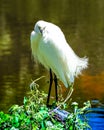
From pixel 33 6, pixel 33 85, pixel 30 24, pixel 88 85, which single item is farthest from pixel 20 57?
pixel 33 6

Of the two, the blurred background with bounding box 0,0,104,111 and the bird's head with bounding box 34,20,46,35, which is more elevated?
the blurred background with bounding box 0,0,104,111

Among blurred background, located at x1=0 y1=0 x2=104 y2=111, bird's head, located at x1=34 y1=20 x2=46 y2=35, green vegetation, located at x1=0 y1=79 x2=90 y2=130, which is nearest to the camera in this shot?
green vegetation, located at x1=0 y1=79 x2=90 y2=130

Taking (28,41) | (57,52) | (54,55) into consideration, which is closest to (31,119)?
(57,52)

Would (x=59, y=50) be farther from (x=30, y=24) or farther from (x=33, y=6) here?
(x=33, y=6)

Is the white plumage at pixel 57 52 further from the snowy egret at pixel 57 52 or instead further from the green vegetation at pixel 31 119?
the green vegetation at pixel 31 119

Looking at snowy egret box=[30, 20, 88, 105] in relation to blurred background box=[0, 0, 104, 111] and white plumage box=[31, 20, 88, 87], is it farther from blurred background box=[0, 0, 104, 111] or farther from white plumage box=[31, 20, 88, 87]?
blurred background box=[0, 0, 104, 111]

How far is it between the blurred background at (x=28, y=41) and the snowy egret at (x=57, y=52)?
72 cm

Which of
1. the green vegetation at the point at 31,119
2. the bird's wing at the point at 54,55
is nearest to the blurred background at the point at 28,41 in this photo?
the bird's wing at the point at 54,55

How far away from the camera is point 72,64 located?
6820 millimetres

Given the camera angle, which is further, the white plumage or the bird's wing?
the bird's wing

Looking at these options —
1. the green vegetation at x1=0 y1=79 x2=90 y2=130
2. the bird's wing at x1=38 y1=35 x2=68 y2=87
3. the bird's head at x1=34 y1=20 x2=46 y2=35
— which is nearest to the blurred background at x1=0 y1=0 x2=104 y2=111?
the bird's wing at x1=38 y1=35 x2=68 y2=87

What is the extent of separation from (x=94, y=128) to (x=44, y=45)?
4.56ft

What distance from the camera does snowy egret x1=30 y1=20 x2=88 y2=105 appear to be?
680cm

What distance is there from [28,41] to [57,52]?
435 inches
